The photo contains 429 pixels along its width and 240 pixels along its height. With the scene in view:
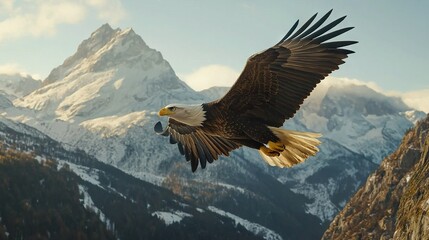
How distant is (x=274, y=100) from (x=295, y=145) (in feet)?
4.29

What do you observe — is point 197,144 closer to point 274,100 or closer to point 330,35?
point 274,100

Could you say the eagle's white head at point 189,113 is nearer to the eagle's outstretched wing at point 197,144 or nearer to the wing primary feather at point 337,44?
the eagle's outstretched wing at point 197,144

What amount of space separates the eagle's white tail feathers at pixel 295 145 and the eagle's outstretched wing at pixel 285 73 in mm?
350

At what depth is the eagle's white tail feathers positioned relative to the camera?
44.4ft

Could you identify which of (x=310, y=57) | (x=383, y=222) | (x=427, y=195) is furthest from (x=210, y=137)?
(x=383, y=222)

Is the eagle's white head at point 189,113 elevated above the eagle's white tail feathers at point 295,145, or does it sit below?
above

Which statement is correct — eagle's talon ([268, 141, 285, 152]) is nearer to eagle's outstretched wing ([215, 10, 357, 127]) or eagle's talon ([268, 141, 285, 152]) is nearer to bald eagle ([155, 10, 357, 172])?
bald eagle ([155, 10, 357, 172])

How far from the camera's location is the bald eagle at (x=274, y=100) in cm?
1214

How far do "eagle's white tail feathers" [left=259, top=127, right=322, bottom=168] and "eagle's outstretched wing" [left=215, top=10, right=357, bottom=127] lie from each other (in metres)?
0.35

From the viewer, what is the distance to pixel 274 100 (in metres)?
13.5

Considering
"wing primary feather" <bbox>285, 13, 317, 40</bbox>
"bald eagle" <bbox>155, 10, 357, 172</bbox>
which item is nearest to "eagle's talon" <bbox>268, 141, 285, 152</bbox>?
"bald eagle" <bbox>155, 10, 357, 172</bbox>

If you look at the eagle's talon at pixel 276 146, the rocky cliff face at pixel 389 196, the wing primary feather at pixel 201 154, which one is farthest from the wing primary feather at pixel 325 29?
the rocky cliff face at pixel 389 196

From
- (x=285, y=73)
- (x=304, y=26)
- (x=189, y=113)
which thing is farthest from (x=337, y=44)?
(x=189, y=113)

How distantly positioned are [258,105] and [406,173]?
7048 inches
